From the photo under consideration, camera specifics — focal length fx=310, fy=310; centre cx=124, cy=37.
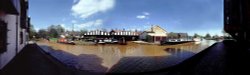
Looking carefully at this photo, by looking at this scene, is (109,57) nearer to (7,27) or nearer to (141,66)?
(141,66)

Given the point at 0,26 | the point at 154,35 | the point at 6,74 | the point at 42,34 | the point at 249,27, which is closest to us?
the point at 6,74

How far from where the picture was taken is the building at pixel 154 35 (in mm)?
65188

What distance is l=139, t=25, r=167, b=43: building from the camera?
65188 mm

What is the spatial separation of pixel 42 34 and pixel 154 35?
3488cm

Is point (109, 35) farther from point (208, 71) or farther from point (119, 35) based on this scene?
point (208, 71)

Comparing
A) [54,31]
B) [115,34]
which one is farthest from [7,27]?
[54,31]

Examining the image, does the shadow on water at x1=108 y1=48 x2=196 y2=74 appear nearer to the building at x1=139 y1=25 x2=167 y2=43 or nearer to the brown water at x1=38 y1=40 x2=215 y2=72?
the brown water at x1=38 y1=40 x2=215 y2=72

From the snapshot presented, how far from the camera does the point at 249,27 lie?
10.2 metres

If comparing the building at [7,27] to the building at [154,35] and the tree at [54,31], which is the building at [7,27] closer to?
the building at [154,35]

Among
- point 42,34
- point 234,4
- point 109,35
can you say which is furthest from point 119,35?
point 234,4

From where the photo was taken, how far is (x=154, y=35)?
67.6 m

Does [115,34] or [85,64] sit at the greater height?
[115,34]

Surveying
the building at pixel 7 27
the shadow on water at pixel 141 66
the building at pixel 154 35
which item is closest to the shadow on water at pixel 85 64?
the shadow on water at pixel 141 66

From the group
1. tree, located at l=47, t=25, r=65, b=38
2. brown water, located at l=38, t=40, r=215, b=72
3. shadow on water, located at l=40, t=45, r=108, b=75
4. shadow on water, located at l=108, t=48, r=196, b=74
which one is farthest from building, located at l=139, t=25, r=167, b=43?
shadow on water, located at l=108, t=48, r=196, b=74
